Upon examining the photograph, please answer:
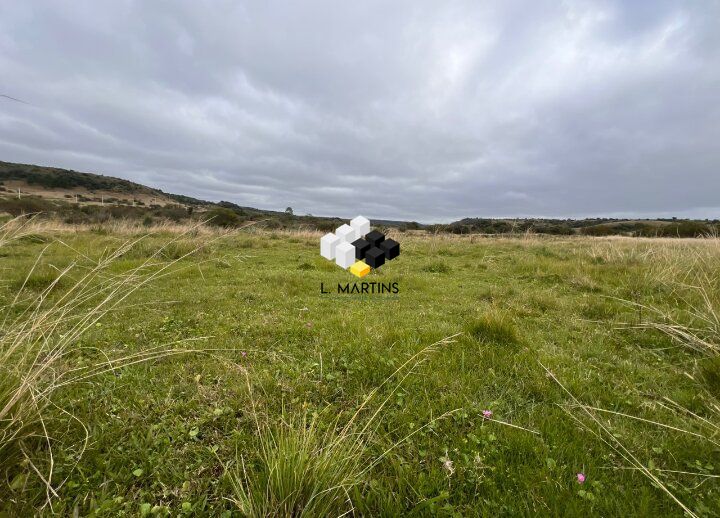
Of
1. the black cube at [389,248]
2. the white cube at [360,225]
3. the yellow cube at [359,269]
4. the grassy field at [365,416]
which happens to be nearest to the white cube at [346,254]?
the yellow cube at [359,269]

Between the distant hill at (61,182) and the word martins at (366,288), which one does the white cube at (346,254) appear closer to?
the word martins at (366,288)

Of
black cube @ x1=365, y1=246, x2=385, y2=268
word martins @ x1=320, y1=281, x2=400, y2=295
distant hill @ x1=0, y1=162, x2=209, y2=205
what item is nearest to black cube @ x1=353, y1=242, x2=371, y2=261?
black cube @ x1=365, y1=246, x2=385, y2=268

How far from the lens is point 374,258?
10570mm

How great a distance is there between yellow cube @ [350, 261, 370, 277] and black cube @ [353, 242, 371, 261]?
0.26 metres

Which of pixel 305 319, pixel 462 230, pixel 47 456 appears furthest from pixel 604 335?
pixel 462 230

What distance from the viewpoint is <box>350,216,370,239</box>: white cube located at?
438 inches

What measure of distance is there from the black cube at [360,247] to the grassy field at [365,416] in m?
5.10

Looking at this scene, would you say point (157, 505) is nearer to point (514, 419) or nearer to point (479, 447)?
point (479, 447)

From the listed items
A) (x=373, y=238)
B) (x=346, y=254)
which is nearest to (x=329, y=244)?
(x=346, y=254)

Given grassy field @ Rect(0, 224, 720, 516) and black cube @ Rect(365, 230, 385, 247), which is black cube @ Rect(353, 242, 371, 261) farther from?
grassy field @ Rect(0, 224, 720, 516)

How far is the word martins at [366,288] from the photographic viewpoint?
786 cm

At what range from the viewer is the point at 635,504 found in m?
1.89

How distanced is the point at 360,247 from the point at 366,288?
9.41 ft

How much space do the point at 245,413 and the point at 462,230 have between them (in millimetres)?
32637
